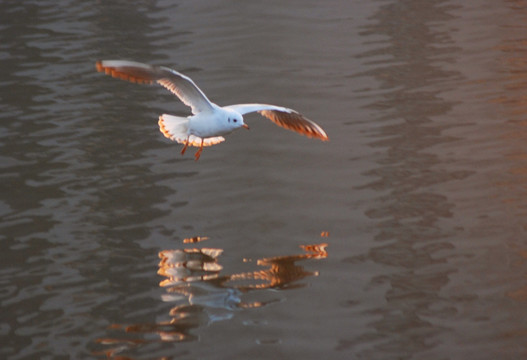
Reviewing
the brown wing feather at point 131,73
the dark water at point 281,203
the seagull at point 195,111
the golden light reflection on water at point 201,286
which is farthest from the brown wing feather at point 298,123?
the brown wing feather at point 131,73

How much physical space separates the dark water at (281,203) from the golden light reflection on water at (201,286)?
18 mm

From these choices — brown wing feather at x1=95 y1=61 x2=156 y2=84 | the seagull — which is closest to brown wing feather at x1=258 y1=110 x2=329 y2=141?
the seagull

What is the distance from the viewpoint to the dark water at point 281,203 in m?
5.41

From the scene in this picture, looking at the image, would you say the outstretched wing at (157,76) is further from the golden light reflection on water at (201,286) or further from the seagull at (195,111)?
the golden light reflection on water at (201,286)

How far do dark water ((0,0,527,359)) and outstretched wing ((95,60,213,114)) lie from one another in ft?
3.61

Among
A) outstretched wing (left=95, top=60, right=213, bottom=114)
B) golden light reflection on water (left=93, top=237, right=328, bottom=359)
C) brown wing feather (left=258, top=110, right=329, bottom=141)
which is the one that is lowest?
golden light reflection on water (left=93, top=237, right=328, bottom=359)

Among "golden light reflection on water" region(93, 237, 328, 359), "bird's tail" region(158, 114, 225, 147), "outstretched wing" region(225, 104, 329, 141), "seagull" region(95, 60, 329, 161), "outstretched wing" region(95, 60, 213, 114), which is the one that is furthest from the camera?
"outstretched wing" region(225, 104, 329, 141)

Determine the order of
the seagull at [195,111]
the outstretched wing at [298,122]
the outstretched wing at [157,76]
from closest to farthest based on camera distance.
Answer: the outstretched wing at [157,76] < the seagull at [195,111] < the outstretched wing at [298,122]

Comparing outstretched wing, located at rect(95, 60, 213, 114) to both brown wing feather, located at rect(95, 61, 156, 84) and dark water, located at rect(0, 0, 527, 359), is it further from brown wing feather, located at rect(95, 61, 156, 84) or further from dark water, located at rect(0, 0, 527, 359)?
dark water, located at rect(0, 0, 527, 359)

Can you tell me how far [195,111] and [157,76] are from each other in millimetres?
682

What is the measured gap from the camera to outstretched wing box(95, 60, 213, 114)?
620cm

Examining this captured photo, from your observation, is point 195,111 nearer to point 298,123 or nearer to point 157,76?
point 157,76

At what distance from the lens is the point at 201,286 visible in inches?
236

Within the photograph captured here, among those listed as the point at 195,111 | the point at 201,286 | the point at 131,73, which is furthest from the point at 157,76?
the point at 201,286
